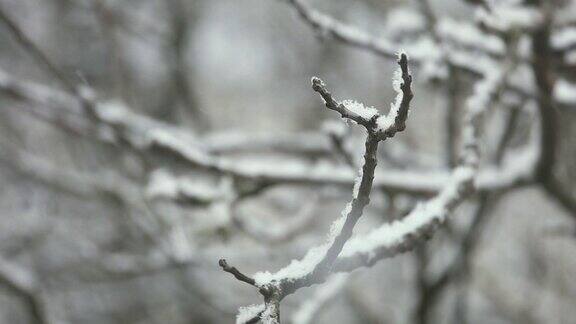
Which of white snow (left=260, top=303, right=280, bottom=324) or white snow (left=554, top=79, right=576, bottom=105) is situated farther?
white snow (left=554, top=79, right=576, bottom=105)

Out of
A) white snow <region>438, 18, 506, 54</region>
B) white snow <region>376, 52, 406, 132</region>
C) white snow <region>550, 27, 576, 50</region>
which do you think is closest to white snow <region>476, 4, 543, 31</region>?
white snow <region>550, 27, 576, 50</region>

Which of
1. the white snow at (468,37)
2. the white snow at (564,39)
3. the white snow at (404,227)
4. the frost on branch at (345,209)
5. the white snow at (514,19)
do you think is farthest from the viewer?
the white snow at (468,37)

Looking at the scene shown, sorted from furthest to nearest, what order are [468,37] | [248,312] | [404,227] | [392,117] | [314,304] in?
[468,37] < [314,304] < [404,227] < [248,312] < [392,117]

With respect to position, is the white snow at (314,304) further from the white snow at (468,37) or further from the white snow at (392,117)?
the white snow at (468,37)

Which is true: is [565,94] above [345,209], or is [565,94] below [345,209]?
above

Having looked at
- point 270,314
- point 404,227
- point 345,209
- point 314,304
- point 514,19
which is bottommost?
point 270,314

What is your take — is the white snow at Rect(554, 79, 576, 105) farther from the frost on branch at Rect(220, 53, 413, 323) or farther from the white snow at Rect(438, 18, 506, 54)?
the frost on branch at Rect(220, 53, 413, 323)

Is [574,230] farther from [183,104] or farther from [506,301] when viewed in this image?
[183,104]

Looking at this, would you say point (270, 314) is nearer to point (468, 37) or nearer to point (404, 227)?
point (404, 227)

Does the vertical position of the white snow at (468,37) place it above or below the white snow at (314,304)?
above

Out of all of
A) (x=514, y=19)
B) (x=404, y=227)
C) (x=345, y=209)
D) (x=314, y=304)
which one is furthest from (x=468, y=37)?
(x=345, y=209)

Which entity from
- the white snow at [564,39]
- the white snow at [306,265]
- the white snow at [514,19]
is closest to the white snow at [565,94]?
the white snow at [564,39]
